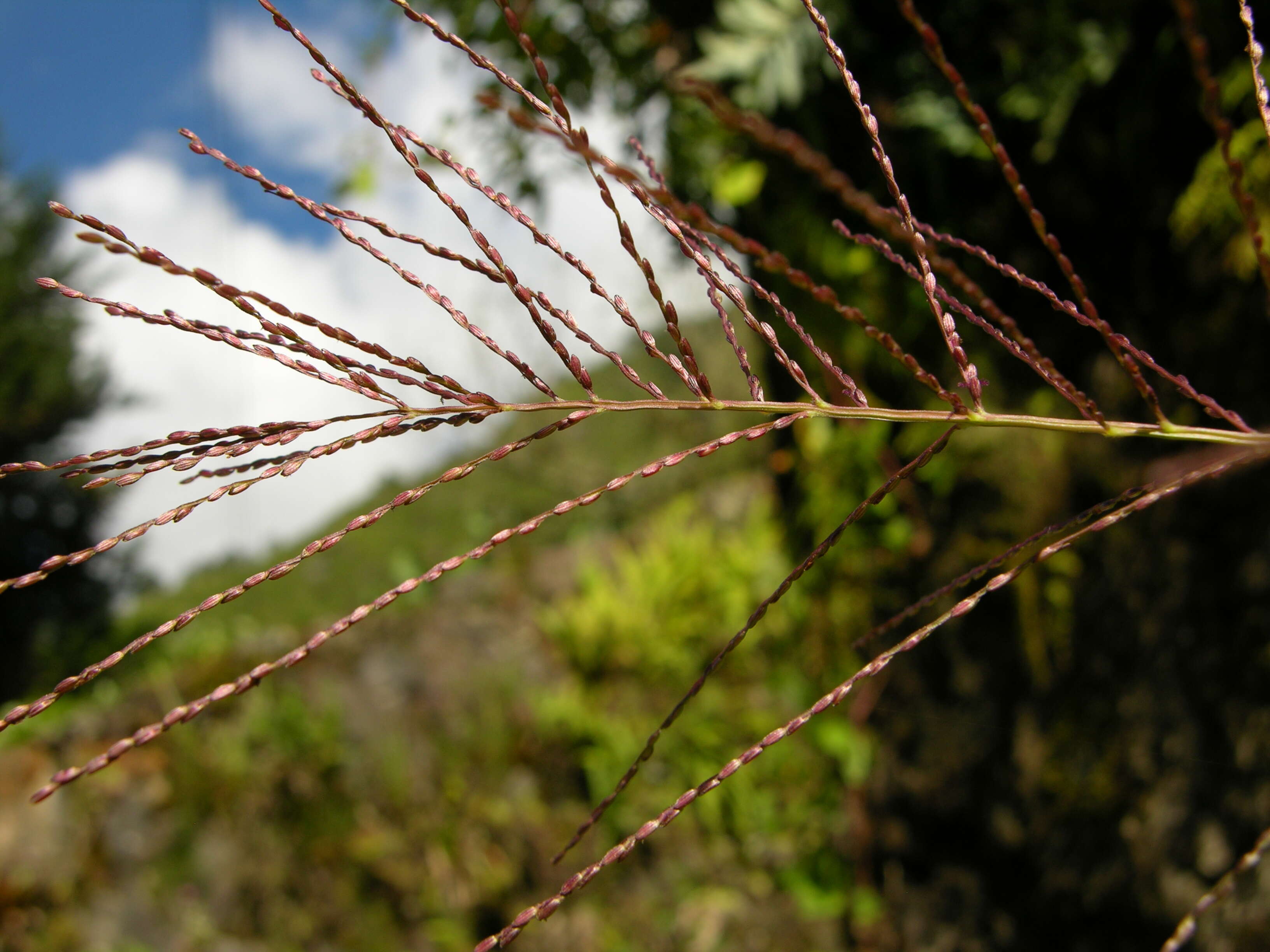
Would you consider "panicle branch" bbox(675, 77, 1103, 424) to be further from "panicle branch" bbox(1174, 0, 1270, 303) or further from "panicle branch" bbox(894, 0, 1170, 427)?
"panicle branch" bbox(1174, 0, 1270, 303)

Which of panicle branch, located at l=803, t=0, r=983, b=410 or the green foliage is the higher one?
the green foliage

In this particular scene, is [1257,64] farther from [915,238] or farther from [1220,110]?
[915,238]

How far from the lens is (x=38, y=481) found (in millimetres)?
9172

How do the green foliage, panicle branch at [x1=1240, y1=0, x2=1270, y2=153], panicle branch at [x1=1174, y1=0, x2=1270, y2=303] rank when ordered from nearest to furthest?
1. panicle branch at [x1=1174, y1=0, x2=1270, y2=303]
2. panicle branch at [x1=1240, y1=0, x2=1270, y2=153]
3. the green foliage

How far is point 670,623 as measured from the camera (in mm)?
5547

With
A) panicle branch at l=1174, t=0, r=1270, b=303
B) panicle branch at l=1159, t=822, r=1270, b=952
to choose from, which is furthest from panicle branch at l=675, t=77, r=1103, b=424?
panicle branch at l=1159, t=822, r=1270, b=952

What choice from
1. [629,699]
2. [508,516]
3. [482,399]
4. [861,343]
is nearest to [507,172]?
[861,343]

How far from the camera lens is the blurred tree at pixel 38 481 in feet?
28.7

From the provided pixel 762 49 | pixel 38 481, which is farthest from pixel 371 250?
pixel 38 481

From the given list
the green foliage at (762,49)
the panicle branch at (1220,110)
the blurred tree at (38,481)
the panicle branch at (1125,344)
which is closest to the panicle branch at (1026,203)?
the panicle branch at (1125,344)

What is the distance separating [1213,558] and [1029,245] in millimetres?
1069

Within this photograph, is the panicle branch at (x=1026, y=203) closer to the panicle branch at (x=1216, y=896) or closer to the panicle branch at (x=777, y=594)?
the panicle branch at (x=777, y=594)

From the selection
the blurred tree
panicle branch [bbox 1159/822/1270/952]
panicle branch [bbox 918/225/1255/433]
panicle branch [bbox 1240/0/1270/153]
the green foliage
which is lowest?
panicle branch [bbox 1159/822/1270/952]

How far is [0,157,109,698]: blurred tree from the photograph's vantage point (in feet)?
28.7
